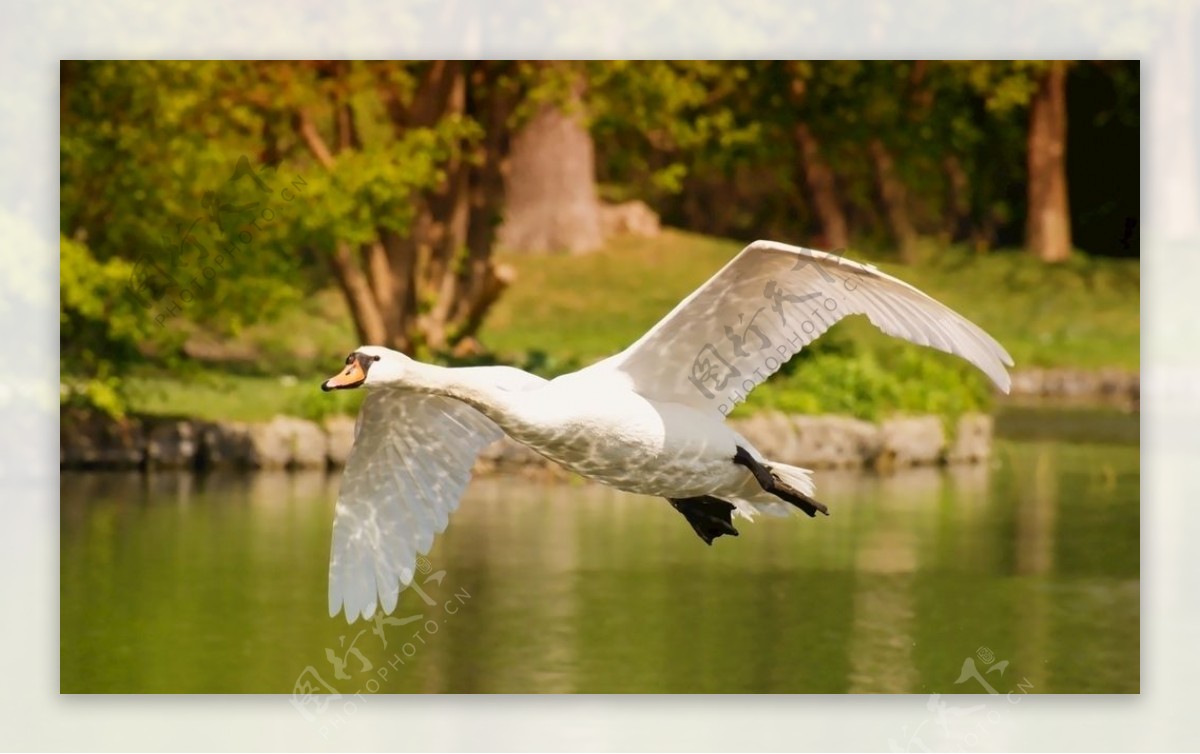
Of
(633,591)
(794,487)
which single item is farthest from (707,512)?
(633,591)

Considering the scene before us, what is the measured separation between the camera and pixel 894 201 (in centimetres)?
921

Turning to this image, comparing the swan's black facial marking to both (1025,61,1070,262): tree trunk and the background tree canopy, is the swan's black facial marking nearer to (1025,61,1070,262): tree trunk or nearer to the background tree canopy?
the background tree canopy

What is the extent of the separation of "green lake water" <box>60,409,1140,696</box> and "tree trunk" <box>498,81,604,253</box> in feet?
3.25

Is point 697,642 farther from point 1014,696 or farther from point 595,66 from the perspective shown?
point 595,66

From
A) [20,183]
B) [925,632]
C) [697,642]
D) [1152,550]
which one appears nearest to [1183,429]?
[1152,550]

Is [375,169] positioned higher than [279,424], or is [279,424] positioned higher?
[375,169]

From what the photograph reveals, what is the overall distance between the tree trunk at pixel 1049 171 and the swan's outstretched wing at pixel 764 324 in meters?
3.46

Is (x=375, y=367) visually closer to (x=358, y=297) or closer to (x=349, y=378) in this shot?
(x=349, y=378)

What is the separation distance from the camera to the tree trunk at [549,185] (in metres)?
9.22

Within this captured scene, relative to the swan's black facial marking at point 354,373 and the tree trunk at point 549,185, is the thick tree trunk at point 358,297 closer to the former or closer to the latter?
the tree trunk at point 549,185

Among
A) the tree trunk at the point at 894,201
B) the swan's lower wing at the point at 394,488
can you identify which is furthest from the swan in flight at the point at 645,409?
the tree trunk at the point at 894,201

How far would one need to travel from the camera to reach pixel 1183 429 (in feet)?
25.5

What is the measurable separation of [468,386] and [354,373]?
0.23 metres

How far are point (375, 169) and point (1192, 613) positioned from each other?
3.28m
